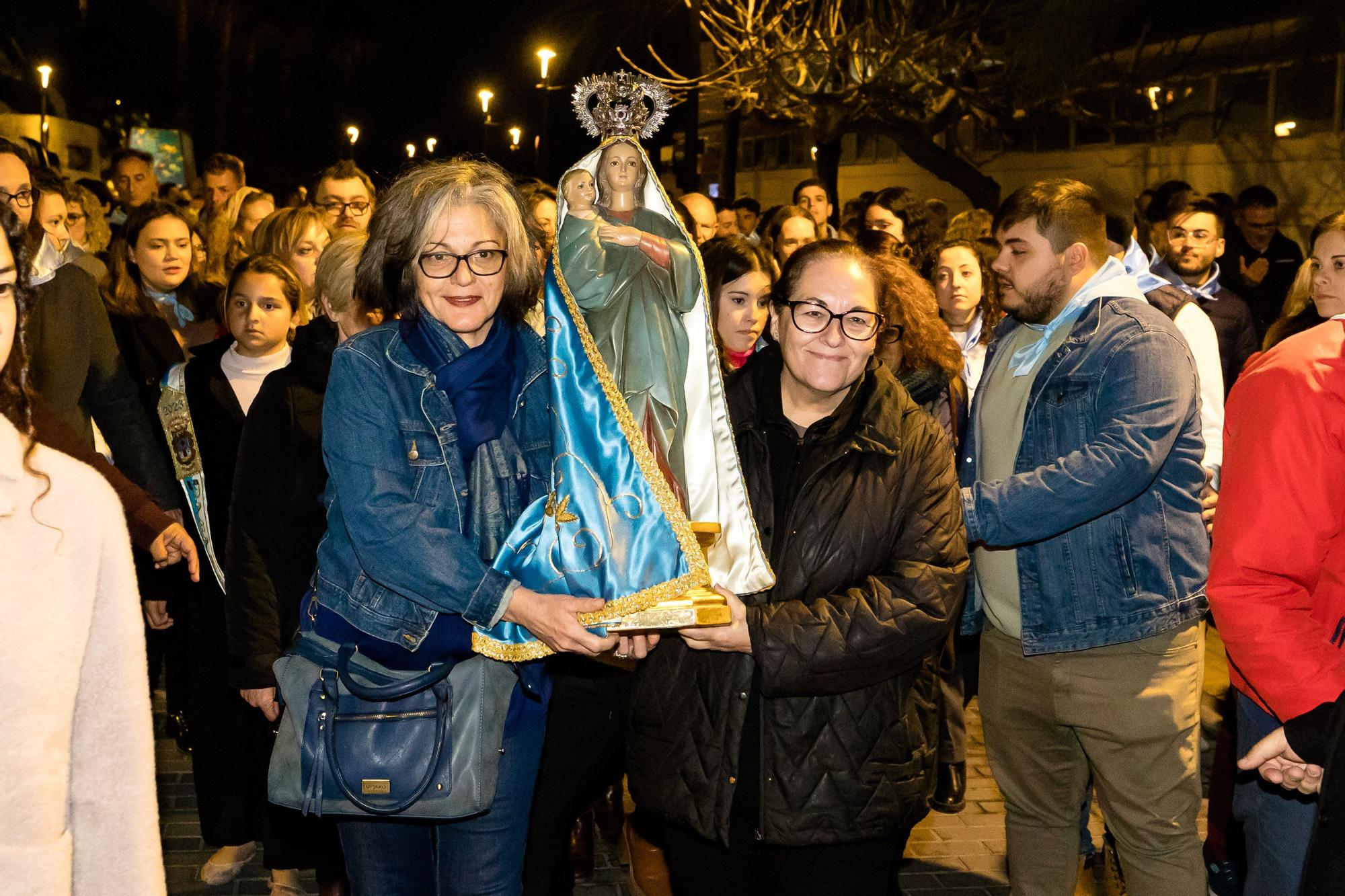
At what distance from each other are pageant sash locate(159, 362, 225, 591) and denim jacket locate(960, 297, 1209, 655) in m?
2.69

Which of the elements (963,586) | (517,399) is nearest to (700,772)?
(963,586)

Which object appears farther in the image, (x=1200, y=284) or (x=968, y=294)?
(x=1200, y=284)

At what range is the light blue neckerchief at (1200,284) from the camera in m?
6.83

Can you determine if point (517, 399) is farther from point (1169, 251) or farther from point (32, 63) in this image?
point (32, 63)

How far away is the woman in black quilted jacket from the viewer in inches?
117

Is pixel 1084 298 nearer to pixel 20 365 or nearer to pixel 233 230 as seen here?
pixel 20 365

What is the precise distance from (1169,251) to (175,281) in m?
5.19

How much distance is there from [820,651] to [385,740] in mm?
1001

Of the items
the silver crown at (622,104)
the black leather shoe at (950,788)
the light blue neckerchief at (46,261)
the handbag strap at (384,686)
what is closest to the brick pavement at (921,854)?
the black leather shoe at (950,788)

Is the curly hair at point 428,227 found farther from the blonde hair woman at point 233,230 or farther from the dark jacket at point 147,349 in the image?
the blonde hair woman at point 233,230

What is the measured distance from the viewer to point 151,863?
2.04m

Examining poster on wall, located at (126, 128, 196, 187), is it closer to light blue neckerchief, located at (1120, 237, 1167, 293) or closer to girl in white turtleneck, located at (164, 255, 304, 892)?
girl in white turtleneck, located at (164, 255, 304, 892)

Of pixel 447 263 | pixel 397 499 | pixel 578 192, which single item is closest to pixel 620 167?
pixel 578 192

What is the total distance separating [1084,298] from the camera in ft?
13.1
